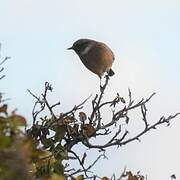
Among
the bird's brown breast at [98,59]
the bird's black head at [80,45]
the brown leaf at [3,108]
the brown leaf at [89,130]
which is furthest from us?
the bird's black head at [80,45]

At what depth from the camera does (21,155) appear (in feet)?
4.28

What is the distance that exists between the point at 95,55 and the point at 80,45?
55cm

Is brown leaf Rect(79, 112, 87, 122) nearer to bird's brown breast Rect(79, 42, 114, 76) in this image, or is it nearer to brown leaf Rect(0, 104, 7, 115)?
bird's brown breast Rect(79, 42, 114, 76)

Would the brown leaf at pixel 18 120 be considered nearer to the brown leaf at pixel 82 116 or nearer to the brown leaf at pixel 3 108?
the brown leaf at pixel 3 108

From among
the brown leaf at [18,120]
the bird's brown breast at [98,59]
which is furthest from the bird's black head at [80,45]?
the brown leaf at [18,120]

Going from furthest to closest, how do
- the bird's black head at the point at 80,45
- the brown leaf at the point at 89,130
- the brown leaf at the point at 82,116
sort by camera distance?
the bird's black head at the point at 80,45
the brown leaf at the point at 82,116
the brown leaf at the point at 89,130

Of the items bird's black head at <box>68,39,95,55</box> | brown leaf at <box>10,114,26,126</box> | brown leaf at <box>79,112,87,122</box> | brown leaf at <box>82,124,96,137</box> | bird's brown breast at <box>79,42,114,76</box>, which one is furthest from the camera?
bird's black head at <box>68,39,95,55</box>

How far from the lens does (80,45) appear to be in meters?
10.2

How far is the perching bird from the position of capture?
9.64m

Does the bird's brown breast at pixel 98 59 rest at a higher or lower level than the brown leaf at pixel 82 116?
higher

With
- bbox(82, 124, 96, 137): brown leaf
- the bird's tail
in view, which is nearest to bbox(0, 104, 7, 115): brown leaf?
bbox(82, 124, 96, 137): brown leaf

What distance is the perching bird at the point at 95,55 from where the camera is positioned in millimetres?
9641

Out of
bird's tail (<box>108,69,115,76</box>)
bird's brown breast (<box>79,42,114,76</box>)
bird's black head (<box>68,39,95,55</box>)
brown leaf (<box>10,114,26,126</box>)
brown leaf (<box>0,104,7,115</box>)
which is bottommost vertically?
brown leaf (<box>10,114,26,126</box>)

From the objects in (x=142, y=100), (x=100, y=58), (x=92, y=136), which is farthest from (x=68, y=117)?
(x=100, y=58)
